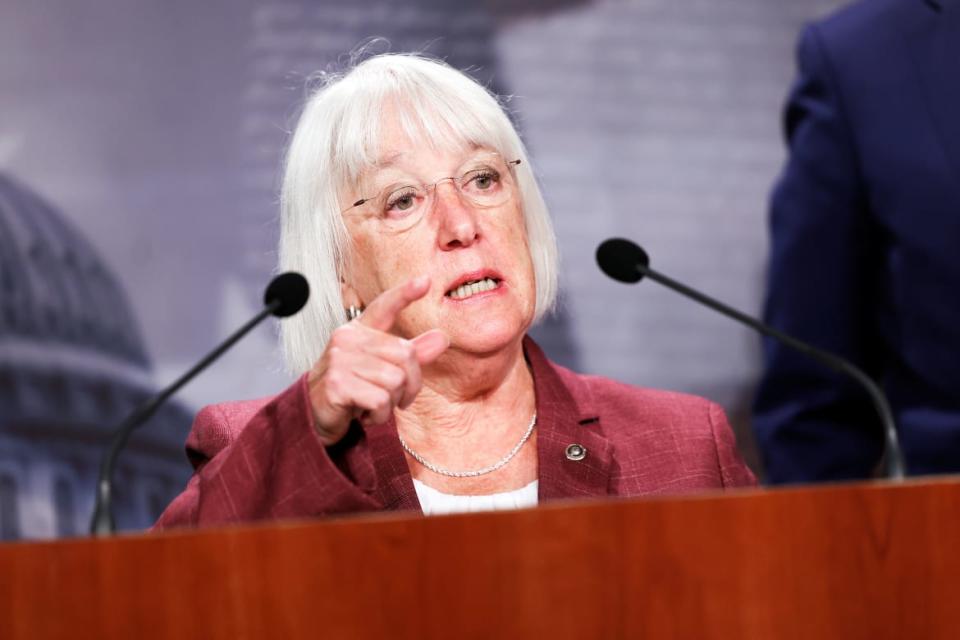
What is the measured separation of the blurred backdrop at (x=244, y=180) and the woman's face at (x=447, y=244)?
59cm

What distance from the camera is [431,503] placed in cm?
173

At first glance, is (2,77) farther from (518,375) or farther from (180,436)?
(518,375)

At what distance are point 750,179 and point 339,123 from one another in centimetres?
133

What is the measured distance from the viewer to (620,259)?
1654 millimetres

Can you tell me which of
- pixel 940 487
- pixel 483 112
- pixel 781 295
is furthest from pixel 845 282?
pixel 940 487

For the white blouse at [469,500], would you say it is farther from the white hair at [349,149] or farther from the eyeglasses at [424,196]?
the eyeglasses at [424,196]

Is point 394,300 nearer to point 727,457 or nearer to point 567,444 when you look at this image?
point 567,444

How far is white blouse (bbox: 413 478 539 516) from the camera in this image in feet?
5.65

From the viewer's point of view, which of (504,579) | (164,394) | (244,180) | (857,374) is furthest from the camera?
(244,180)

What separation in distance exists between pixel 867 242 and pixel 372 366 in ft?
4.03

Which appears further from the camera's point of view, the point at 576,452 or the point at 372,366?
the point at 576,452

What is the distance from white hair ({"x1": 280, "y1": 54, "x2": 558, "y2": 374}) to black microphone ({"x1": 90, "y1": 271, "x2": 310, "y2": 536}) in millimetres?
354

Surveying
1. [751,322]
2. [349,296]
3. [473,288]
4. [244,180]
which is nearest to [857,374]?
[751,322]

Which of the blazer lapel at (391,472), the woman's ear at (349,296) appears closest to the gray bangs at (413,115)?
the woman's ear at (349,296)
